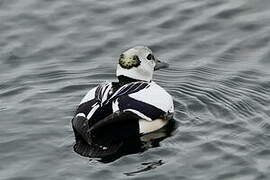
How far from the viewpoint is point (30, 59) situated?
1512 centimetres

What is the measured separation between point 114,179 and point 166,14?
230 inches

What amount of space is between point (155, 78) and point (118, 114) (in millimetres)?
2774

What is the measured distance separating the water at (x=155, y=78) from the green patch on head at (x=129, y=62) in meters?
0.81

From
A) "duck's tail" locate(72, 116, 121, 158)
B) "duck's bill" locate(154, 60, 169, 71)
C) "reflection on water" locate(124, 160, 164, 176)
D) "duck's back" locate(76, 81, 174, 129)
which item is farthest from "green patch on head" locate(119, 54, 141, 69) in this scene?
"reflection on water" locate(124, 160, 164, 176)

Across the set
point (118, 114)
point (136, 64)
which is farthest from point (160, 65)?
point (118, 114)

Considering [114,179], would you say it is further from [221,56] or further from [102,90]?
[221,56]

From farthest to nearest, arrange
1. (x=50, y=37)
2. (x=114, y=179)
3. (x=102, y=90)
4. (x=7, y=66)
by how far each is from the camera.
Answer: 1. (x=50, y=37)
2. (x=7, y=66)
3. (x=102, y=90)
4. (x=114, y=179)

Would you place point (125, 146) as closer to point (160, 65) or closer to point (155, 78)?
point (160, 65)

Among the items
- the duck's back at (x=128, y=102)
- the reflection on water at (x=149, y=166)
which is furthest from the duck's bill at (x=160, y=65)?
the reflection on water at (x=149, y=166)

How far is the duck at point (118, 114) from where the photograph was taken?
11.8 m

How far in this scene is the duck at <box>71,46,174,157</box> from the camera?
1175 cm

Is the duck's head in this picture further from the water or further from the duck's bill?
the water

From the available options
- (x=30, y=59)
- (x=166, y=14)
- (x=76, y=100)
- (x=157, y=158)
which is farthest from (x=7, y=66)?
(x=157, y=158)

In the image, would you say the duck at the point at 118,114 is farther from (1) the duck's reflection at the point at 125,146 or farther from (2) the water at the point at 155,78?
(2) the water at the point at 155,78
